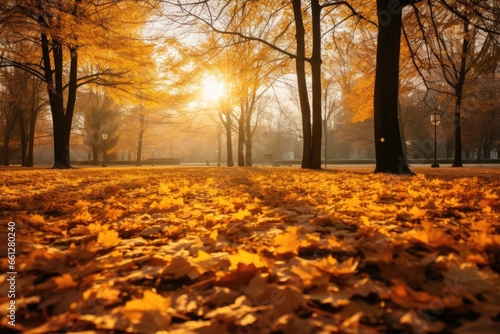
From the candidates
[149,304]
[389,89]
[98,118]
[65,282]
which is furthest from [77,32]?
A: [98,118]

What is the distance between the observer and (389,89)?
23.4 ft

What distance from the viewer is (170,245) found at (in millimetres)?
1843

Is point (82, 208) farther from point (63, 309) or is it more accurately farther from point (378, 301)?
point (378, 301)

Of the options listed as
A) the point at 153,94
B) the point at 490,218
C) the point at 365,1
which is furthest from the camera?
the point at 153,94

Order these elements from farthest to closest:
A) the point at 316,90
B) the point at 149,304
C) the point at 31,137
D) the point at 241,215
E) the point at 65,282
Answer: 1. the point at 31,137
2. the point at 316,90
3. the point at 241,215
4. the point at 65,282
5. the point at 149,304

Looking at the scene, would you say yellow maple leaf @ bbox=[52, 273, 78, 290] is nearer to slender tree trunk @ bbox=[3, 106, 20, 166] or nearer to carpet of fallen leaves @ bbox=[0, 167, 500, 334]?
carpet of fallen leaves @ bbox=[0, 167, 500, 334]

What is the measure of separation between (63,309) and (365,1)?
12267mm

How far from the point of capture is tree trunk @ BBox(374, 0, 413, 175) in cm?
704

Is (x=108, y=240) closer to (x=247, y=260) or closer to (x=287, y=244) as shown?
(x=247, y=260)

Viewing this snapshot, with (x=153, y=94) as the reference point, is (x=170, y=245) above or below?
below

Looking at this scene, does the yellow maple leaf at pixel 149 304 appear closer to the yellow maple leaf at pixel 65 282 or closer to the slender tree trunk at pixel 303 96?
the yellow maple leaf at pixel 65 282

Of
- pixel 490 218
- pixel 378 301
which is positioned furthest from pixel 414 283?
pixel 490 218

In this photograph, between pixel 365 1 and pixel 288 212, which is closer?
pixel 288 212

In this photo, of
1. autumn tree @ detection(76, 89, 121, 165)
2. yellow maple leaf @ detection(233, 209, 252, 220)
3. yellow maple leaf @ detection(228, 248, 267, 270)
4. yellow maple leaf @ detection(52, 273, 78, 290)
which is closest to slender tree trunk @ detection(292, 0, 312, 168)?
yellow maple leaf @ detection(233, 209, 252, 220)
